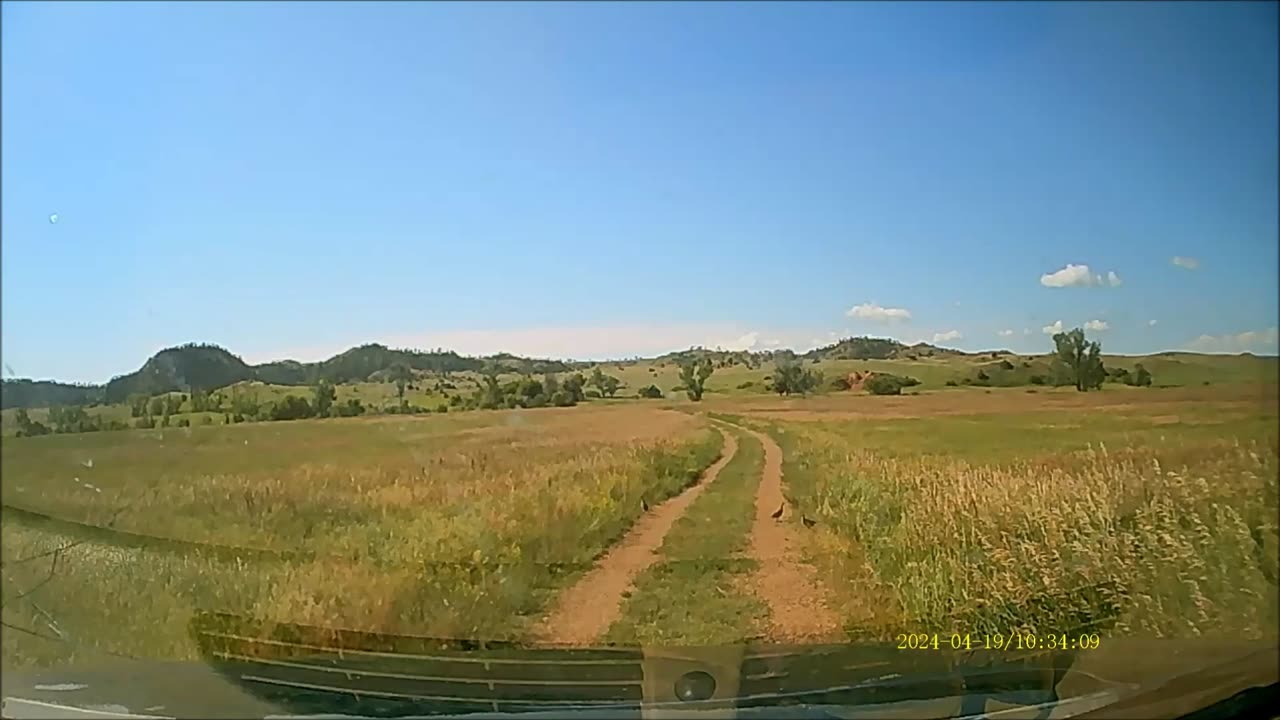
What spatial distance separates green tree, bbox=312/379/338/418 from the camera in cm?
719

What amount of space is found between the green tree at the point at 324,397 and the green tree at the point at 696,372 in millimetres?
2231

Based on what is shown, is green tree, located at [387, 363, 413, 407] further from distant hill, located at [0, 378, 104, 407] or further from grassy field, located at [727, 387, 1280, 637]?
grassy field, located at [727, 387, 1280, 637]

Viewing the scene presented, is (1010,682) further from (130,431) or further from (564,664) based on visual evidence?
(130,431)

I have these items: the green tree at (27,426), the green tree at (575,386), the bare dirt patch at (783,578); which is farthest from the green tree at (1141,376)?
the green tree at (27,426)

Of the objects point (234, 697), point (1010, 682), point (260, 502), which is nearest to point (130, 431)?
point (260, 502)

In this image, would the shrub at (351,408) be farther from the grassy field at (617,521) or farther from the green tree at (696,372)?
the green tree at (696,372)

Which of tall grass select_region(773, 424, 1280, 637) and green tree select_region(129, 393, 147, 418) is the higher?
green tree select_region(129, 393, 147, 418)

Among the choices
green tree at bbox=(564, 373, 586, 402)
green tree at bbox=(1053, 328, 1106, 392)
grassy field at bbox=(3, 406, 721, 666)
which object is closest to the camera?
grassy field at bbox=(3, 406, 721, 666)

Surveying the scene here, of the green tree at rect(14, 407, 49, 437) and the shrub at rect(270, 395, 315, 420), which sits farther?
the shrub at rect(270, 395, 315, 420)

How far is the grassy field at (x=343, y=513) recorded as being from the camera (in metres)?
6.25

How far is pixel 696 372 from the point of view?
25.1 feet

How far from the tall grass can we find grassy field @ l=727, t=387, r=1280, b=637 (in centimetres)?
1

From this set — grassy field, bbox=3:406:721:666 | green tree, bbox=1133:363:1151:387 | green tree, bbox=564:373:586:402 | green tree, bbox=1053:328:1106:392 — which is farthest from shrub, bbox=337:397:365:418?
green tree, bbox=1133:363:1151:387

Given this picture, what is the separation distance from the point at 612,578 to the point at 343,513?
170 centimetres
